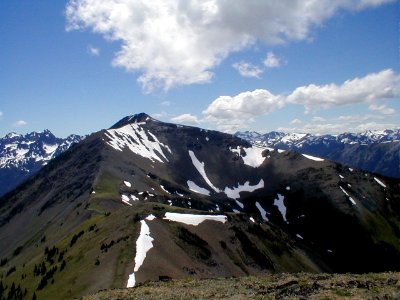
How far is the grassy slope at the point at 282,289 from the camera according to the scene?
2759cm

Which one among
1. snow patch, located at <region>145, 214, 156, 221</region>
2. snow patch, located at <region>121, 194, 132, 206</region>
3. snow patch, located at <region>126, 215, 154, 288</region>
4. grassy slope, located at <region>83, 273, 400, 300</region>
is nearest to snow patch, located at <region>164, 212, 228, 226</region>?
snow patch, located at <region>145, 214, 156, 221</region>

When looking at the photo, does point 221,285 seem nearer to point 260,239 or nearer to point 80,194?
point 260,239

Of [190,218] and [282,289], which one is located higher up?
[190,218]

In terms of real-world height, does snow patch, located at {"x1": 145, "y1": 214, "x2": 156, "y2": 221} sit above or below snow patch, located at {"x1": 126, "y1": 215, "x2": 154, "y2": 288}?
above

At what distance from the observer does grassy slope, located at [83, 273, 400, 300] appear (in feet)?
90.5

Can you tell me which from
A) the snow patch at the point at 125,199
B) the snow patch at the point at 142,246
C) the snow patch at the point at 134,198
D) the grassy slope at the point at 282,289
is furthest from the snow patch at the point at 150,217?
the snow patch at the point at 134,198

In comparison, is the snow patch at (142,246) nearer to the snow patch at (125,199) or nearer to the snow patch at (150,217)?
the snow patch at (150,217)

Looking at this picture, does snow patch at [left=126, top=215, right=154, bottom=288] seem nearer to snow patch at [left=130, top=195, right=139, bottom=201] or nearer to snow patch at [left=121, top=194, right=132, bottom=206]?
snow patch at [left=121, top=194, right=132, bottom=206]

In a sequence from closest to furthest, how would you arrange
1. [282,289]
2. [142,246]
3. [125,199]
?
[282,289], [142,246], [125,199]

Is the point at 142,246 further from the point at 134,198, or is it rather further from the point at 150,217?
the point at 134,198

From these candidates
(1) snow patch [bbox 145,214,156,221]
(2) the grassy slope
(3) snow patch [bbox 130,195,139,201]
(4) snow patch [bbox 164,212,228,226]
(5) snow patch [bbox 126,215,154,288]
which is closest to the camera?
(2) the grassy slope

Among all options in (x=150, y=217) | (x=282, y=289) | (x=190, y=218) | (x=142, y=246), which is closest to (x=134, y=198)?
(x=190, y=218)

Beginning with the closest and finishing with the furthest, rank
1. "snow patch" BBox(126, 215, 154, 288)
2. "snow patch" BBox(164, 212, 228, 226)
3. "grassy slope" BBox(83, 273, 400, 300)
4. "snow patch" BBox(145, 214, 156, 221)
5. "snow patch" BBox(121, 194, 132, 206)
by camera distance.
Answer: "grassy slope" BBox(83, 273, 400, 300)
"snow patch" BBox(126, 215, 154, 288)
"snow patch" BBox(145, 214, 156, 221)
"snow patch" BBox(164, 212, 228, 226)
"snow patch" BBox(121, 194, 132, 206)

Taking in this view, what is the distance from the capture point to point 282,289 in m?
31.5
